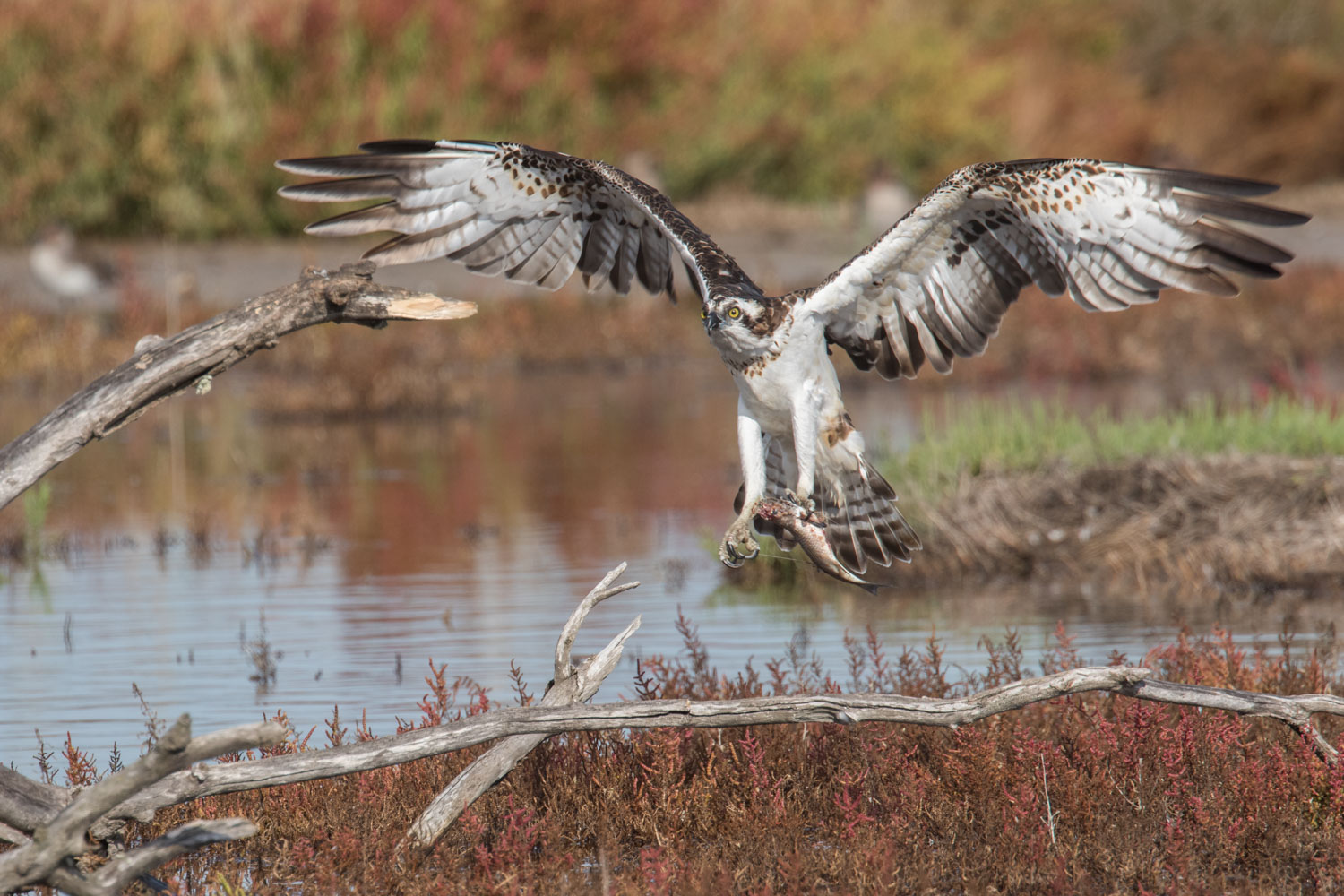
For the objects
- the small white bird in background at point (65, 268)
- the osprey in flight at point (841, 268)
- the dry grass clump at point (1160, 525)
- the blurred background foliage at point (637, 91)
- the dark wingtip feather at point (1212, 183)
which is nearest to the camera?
the dark wingtip feather at point (1212, 183)

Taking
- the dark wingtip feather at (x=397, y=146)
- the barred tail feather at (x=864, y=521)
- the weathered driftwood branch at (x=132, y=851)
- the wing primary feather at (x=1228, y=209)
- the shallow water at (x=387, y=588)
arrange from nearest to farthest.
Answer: the weathered driftwood branch at (x=132, y=851) < the wing primary feather at (x=1228, y=209) < the dark wingtip feather at (x=397, y=146) < the barred tail feather at (x=864, y=521) < the shallow water at (x=387, y=588)

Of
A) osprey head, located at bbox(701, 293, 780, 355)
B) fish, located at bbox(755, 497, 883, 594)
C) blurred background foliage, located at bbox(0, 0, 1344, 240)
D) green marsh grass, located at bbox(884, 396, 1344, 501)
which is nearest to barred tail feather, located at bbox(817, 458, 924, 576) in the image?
fish, located at bbox(755, 497, 883, 594)

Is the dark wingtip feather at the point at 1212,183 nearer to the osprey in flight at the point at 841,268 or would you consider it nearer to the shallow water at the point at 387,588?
the osprey in flight at the point at 841,268

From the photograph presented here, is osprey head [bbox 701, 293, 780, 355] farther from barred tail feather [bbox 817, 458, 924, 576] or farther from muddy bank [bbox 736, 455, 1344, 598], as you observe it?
muddy bank [bbox 736, 455, 1344, 598]

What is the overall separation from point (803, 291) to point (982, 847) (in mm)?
2406

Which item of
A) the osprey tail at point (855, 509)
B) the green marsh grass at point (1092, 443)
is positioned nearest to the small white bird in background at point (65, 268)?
the green marsh grass at point (1092, 443)

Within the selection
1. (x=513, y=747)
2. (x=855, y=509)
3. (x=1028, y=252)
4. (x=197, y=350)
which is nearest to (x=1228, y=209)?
(x=1028, y=252)

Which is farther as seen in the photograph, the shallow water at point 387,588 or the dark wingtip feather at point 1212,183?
the shallow water at point 387,588

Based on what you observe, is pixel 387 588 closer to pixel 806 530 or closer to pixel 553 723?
pixel 806 530

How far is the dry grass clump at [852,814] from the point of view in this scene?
199 inches

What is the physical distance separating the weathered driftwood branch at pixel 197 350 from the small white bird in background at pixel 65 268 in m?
15.6

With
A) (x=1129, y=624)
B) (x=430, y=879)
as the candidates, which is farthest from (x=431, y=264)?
(x=430, y=879)

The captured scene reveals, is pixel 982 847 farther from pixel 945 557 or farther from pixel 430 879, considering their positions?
pixel 945 557

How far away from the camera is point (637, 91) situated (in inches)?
1184
